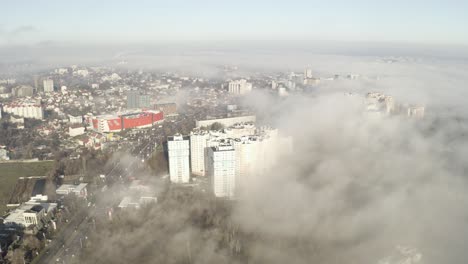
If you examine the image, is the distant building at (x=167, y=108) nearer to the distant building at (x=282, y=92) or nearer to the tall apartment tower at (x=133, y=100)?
the tall apartment tower at (x=133, y=100)

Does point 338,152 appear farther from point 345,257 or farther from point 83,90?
point 83,90

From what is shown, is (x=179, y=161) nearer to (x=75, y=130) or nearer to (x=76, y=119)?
(x=75, y=130)

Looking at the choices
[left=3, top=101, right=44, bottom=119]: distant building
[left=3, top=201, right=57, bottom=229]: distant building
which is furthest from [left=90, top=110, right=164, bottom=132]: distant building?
[left=3, top=201, right=57, bottom=229]: distant building

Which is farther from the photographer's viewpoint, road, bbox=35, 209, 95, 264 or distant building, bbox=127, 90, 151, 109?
→ distant building, bbox=127, 90, 151, 109

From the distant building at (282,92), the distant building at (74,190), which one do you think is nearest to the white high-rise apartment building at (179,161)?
the distant building at (74,190)

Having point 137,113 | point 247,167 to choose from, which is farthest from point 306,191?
point 137,113

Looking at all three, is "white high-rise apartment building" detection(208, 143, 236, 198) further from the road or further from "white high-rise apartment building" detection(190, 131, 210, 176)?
the road

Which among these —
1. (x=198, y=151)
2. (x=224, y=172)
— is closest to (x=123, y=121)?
(x=198, y=151)
